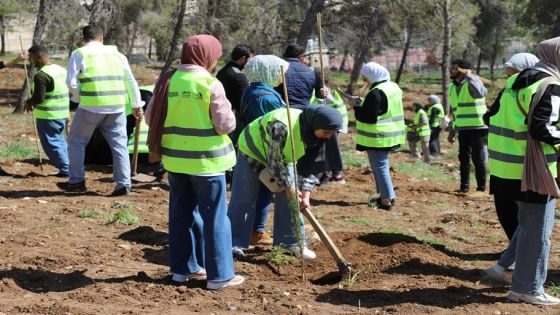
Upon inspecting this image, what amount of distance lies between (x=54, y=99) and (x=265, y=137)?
5113 mm

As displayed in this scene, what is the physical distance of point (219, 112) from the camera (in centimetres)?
549

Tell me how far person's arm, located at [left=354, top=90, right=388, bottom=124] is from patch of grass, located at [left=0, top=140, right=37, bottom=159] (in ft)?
19.1

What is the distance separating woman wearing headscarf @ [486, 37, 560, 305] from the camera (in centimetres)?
530

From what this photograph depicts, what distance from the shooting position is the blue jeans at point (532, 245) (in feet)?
17.9

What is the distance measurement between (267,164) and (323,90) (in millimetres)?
3039

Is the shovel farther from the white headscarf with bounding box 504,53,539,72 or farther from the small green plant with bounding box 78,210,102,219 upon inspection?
the white headscarf with bounding box 504,53,539,72

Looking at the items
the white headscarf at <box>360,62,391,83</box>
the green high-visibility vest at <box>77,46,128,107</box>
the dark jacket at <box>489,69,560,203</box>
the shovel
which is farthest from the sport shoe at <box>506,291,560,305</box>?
the shovel

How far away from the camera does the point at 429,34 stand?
31344mm

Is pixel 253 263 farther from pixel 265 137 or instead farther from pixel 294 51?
pixel 294 51

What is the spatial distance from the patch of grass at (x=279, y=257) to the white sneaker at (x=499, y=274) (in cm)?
153

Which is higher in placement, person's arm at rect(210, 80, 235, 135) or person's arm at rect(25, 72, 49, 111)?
person's arm at rect(210, 80, 235, 135)

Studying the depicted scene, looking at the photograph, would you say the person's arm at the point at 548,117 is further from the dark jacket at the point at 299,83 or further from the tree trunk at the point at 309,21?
the tree trunk at the point at 309,21

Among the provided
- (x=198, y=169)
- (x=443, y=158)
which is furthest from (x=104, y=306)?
(x=443, y=158)

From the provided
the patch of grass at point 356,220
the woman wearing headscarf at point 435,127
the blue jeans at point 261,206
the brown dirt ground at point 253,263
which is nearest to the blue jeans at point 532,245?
the brown dirt ground at point 253,263
